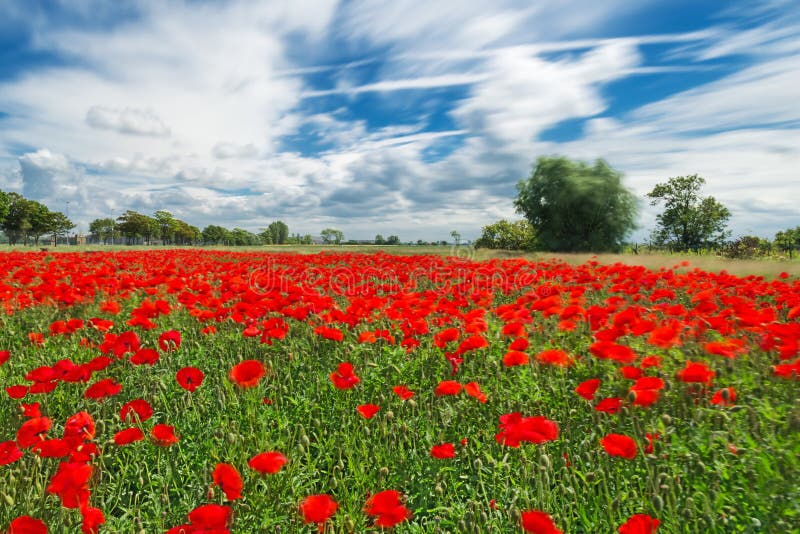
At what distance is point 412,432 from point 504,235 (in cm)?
6010

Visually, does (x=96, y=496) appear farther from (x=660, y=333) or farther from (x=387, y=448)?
(x=660, y=333)

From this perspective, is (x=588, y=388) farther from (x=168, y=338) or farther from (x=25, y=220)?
(x=25, y=220)

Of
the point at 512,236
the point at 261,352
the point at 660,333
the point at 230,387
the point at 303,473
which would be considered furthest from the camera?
the point at 512,236

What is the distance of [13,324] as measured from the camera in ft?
19.4

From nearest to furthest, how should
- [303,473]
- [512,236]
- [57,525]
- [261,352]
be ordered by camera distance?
[57,525] → [303,473] → [261,352] → [512,236]

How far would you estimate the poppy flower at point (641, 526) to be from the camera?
1.50 m

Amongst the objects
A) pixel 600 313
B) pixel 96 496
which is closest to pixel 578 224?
pixel 600 313

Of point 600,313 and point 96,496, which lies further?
point 600,313

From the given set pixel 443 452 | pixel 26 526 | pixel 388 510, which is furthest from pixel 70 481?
pixel 443 452

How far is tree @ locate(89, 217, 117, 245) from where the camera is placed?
4525 inches

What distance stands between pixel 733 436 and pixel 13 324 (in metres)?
7.85

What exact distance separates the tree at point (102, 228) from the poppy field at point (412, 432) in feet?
434

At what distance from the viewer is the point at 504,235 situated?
60938 millimetres

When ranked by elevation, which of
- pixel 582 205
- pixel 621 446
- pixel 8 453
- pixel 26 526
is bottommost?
pixel 26 526
